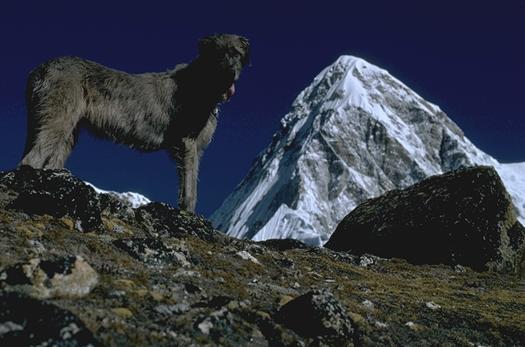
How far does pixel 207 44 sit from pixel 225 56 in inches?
17.1

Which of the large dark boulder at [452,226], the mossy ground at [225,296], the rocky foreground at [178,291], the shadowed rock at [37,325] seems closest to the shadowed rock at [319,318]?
the rocky foreground at [178,291]

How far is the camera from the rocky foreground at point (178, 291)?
4012 millimetres

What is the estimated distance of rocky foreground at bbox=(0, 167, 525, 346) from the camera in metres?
4.01

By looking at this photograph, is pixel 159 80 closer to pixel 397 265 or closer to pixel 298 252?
pixel 298 252

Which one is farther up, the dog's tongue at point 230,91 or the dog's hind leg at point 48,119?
the dog's tongue at point 230,91

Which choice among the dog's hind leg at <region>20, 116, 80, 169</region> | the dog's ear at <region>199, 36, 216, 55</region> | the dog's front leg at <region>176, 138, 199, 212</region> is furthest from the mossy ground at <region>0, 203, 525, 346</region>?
the dog's ear at <region>199, 36, 216, 55</region>

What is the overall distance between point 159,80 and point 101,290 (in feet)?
20.5

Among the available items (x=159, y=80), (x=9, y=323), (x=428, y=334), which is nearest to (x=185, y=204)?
(x=159, y=80)

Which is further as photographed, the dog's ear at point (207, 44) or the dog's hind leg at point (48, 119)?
the dog's ear at point (207, 44)

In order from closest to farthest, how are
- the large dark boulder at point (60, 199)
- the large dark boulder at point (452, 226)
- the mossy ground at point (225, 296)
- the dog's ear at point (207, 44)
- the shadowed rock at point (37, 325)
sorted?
the shadowed rock at point (37, 325), the mossy ground at point (225, 296), the large dark boulder at point (60, 199), the dog's ear at point (207, 44), the large dark boulder at point (452, 226)

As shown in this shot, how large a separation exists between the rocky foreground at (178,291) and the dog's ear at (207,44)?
9.65 feet

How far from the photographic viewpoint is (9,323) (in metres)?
3.50

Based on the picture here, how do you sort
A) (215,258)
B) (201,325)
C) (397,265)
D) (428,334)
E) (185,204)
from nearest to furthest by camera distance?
(201,325), (428,334), (215,258), (185,204), (397,265)

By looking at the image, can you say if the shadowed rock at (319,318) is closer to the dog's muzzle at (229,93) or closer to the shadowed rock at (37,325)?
the shadowed rock at (37,325)
